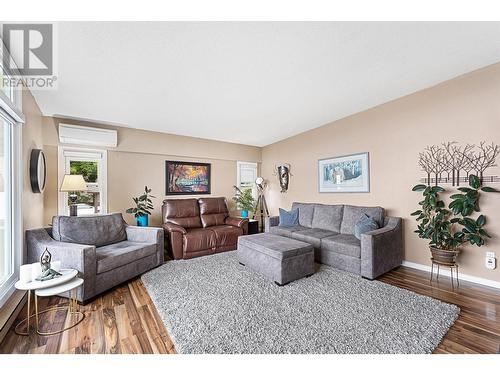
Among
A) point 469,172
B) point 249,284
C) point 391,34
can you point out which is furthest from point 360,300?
point 391,34

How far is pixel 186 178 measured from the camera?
15.6 ft

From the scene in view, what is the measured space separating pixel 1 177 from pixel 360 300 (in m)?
3.70

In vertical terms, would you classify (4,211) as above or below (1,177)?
below

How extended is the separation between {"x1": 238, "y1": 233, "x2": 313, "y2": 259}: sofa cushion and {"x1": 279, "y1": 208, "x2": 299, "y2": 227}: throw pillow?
1103mm

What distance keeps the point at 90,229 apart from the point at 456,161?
4.75 meters

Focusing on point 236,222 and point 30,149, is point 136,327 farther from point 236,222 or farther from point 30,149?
point 236,222

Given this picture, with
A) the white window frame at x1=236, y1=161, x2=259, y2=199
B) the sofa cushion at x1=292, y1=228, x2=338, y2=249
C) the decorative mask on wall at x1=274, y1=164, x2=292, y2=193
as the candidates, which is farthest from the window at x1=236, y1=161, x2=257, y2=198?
the sofa cushion at x1=292, y1=228, x2=338, y2=249

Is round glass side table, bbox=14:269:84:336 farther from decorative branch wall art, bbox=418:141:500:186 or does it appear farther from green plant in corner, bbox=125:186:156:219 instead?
decorative branch wall art, bbox=418:141:500:186

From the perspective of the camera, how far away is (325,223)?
12.9 feet

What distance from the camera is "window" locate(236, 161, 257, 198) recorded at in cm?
554

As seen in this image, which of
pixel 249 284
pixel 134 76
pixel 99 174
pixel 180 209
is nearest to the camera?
pixel 134 76

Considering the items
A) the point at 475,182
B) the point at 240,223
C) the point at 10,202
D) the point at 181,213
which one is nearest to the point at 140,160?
the point at 181,213

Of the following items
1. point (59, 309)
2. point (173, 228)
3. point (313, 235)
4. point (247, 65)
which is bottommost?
point (59, 309)
